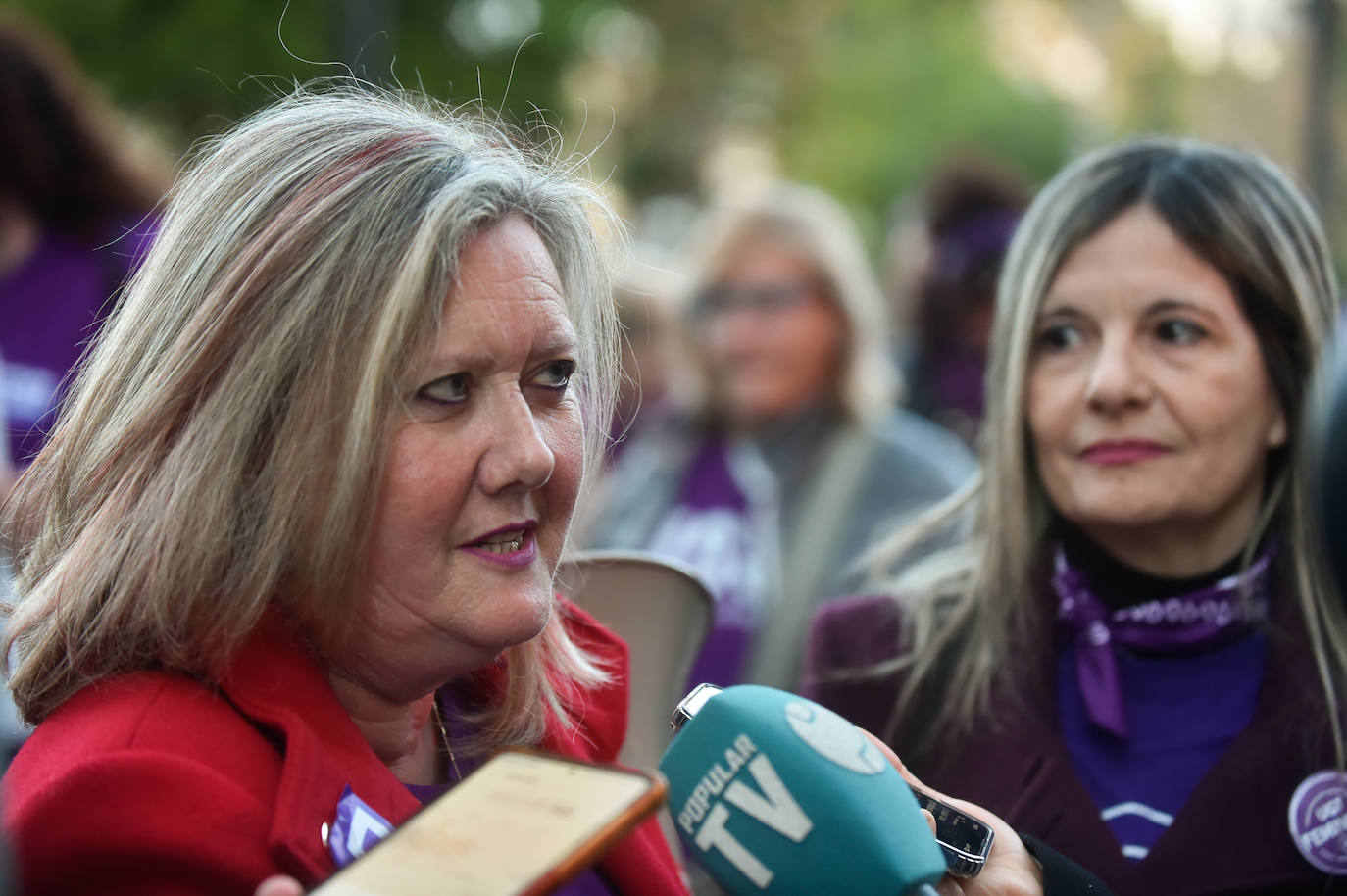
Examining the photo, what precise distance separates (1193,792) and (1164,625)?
32 centimetres

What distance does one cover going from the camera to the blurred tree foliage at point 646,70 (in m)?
9.52

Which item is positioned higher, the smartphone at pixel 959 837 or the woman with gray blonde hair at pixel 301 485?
the woman with gray blonde hair at pixel 301 485

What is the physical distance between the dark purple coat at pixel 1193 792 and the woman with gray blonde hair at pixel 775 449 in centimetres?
138

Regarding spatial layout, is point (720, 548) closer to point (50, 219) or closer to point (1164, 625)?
point (1164, 625)

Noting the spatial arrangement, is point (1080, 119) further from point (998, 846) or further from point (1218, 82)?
point (998, 846)

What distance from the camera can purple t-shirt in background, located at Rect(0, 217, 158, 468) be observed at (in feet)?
12.6

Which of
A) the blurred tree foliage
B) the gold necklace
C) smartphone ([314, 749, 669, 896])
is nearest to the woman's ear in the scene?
the blurred tree foliage

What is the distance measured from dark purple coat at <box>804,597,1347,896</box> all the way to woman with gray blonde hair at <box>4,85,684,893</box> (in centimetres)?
101

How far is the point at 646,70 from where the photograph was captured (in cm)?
1866

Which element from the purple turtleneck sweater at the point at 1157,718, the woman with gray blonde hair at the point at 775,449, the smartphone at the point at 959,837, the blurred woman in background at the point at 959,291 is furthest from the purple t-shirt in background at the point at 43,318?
the blurred woman in background at the point at 959,291

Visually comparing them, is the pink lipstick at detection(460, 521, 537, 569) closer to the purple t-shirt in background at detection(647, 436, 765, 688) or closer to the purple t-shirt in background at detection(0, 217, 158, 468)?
the purple t-shirt in background at detection(647, 436, 765, 688)

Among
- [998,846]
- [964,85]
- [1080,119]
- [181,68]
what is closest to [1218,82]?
[181,68]

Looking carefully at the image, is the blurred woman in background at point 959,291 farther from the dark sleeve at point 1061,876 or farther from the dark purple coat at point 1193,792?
the dark sleeve at point 1061,876

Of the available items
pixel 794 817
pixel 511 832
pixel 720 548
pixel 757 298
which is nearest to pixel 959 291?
pixel 757 298
